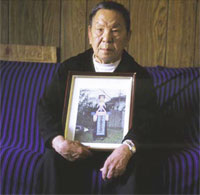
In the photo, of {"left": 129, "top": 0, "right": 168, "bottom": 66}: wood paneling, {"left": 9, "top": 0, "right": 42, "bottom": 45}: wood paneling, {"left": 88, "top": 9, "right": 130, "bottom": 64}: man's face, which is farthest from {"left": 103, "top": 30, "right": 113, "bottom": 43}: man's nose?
{"left": 9, "top": 0, "right": 42, "bottom": 45}: wood paneling

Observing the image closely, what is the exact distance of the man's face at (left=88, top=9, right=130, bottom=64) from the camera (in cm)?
119

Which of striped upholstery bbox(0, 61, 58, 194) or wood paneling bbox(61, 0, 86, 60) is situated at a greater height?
wood paneling bbox(61, 0, 86, 60)

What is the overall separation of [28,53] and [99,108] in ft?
2.70

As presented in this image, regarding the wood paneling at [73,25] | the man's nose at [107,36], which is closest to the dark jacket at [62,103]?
the man's nose at [107,36]

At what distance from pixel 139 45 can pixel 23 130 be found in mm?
837

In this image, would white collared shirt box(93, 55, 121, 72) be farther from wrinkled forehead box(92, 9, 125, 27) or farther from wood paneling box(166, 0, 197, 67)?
wood paneling box(166, 0, 197, 67)

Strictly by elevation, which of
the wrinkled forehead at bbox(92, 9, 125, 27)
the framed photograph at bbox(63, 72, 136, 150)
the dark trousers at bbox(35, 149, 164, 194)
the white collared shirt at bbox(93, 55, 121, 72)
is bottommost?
the dark trousers at bbox(35, 149, 164, 194)

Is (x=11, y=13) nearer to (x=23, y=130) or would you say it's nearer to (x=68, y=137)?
(x=23, y=130)

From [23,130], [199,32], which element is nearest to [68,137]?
[23,130]

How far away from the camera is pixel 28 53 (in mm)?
1725

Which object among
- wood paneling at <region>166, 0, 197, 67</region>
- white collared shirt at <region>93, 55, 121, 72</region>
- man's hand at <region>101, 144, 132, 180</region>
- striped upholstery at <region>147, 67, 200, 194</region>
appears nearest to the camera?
man's hand at <region>101, 144, 132, 180</region>

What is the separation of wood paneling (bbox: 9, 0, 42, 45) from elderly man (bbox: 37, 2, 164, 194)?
558 mm

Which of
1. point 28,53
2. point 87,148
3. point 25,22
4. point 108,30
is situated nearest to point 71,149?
point 87,148

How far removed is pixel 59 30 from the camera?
5.64 feet
